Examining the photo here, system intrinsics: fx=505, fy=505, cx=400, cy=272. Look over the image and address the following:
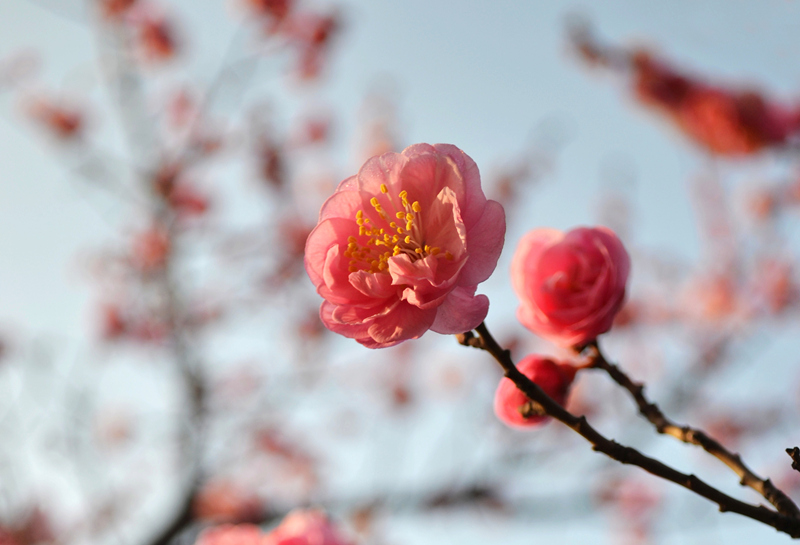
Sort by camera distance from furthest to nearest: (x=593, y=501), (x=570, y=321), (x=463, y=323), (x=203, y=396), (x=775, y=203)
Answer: (x=775, y=203), (x=203, y=396), (x=593, y=501), (x=570, y=321), (x=463, y=323)

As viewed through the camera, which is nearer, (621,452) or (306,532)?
(621,452)

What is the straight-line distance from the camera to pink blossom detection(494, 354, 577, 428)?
3.55ft

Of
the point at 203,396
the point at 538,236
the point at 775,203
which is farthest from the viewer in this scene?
the point at 775,203

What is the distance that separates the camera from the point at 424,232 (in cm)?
104

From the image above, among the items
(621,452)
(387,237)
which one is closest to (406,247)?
(387,237)

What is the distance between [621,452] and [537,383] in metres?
0.30

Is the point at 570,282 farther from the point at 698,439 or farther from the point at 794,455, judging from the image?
the point at 794,455

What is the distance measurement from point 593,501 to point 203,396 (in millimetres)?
3464

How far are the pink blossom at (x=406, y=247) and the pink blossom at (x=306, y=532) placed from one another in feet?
3.02

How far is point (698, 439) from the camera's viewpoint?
0.99 metres

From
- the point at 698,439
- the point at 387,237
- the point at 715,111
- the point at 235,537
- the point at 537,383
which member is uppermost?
the point at 715,111

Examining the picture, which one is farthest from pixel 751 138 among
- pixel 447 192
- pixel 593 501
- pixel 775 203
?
pixel 447 192

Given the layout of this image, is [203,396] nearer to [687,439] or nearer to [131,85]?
A: [131,85]

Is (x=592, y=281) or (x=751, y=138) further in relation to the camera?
(x=751, y=138)
